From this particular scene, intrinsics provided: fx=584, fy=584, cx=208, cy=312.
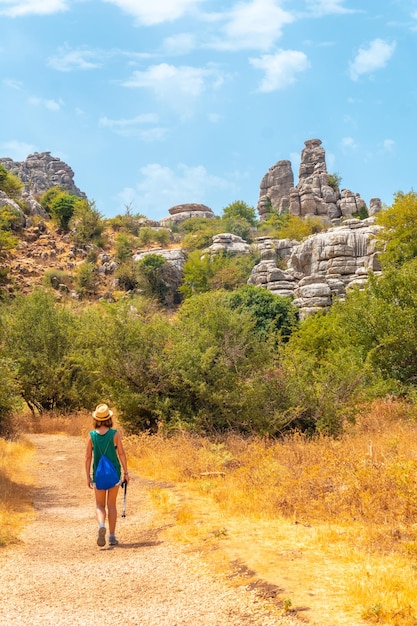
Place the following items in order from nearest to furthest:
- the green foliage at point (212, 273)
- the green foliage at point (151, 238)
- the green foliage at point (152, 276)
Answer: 1. the green foliage at point (212, 273)
2. the green foliage at point (152, 276)
3. the green foliage at point (151, 238)

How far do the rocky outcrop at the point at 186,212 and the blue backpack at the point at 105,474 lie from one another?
293 ft

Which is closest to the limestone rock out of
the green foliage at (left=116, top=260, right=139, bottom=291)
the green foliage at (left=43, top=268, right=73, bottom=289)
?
the green foliage at (left=116, top=260, right=139, bottom=291)

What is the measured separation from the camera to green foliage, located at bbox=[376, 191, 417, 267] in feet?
128

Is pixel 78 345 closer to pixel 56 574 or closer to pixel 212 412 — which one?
pixel 212 412

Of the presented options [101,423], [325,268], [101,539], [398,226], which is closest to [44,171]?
[325,268]

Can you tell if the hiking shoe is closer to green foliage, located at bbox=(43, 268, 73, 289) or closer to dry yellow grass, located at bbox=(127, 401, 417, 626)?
dry yellow grass, located at bbox=(127, 401, 417, 626)

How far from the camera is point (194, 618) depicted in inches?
182

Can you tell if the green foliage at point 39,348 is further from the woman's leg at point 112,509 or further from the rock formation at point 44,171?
the rock formation at point 44,171

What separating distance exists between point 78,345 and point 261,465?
47.9 ft

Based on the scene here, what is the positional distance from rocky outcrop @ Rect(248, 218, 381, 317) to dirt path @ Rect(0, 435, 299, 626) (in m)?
32.1

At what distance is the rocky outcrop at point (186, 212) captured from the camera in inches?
3839

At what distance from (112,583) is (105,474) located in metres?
1.86

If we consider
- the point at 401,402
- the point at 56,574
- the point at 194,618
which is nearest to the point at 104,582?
the point at 56,574

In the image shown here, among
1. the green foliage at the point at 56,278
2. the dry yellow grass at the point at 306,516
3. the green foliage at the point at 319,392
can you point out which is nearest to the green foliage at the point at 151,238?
the green foliage at the point at 56,278
